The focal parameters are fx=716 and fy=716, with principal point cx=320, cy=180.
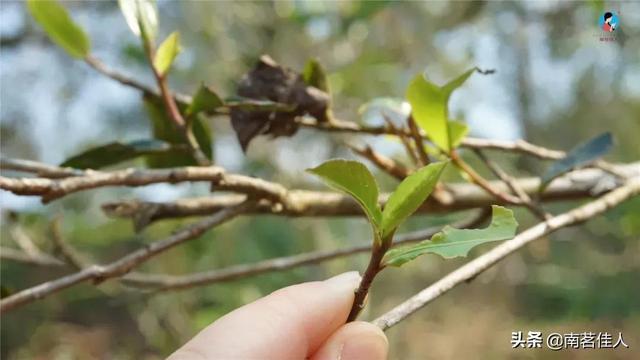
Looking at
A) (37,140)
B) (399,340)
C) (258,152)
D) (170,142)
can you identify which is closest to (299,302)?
(170,142)

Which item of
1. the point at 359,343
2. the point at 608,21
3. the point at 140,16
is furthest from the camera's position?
the point at 608,21

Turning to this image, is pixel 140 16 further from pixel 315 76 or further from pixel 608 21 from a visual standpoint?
pixel 608 21

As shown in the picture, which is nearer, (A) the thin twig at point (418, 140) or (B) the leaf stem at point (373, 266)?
(B) the leaf stem at point (373, 266)

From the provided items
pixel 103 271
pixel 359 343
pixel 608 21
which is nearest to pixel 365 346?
pixel 359 343

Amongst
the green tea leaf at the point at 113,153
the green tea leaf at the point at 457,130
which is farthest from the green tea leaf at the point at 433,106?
the green tea leaf at the point at 113,153

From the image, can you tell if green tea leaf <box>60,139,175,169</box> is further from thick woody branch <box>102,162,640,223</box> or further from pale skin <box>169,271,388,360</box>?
pale skin <box>169,271,388,360</box>

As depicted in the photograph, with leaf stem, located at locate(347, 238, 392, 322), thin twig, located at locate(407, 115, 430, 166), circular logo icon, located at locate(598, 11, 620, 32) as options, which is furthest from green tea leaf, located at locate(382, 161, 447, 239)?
circular logo icon, located at locate(598, 11, 620, 32)

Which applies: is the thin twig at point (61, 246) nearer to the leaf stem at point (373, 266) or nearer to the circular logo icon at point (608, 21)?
the leaf stem at point (373, 266)
